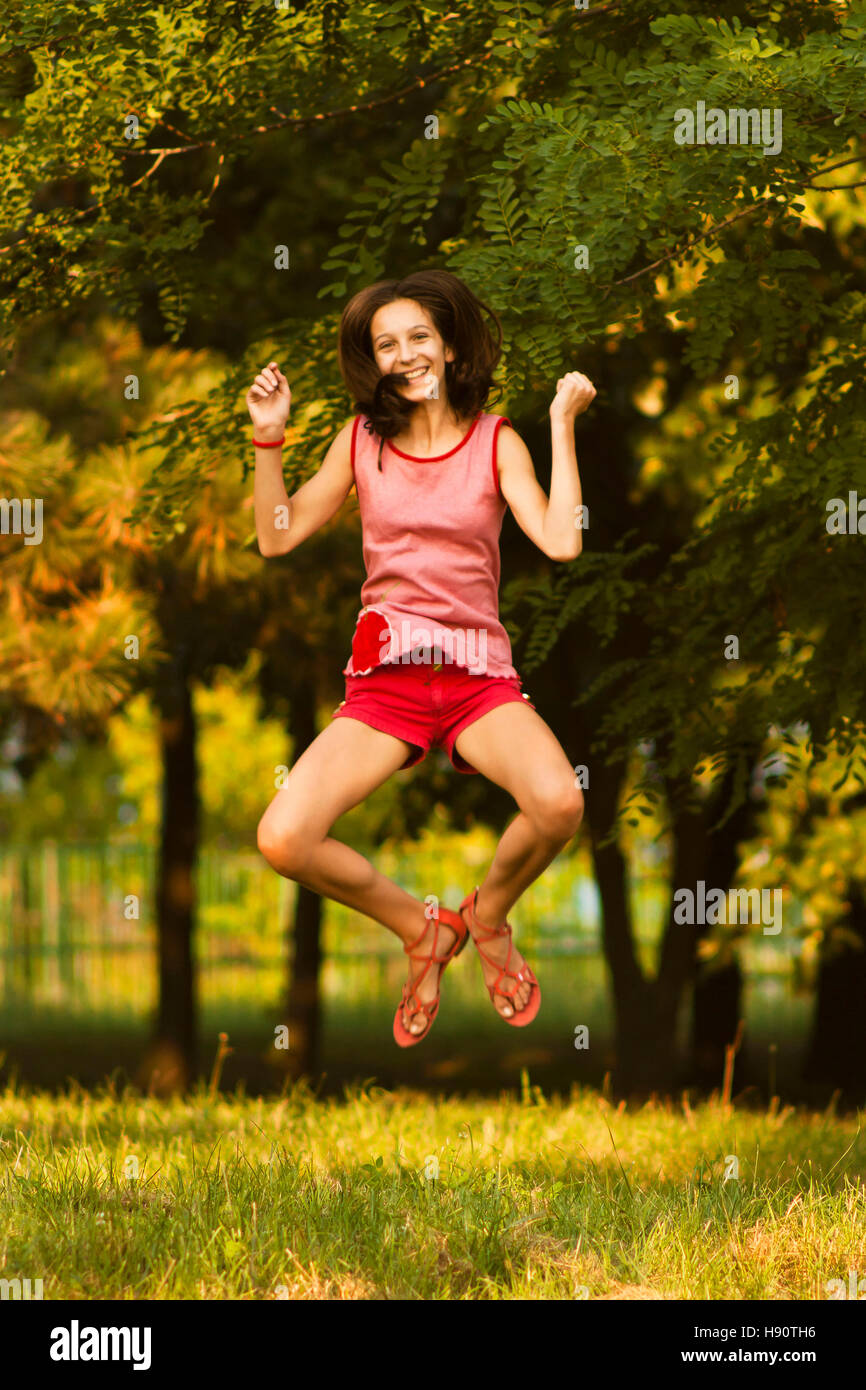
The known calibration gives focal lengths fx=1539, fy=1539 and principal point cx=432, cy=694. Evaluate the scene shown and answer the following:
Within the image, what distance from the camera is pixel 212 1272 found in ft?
11.3

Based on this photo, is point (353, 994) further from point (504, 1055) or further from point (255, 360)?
point (255, 360)

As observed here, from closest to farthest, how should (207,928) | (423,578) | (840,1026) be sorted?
(423,578), (840,1026), (207,928)

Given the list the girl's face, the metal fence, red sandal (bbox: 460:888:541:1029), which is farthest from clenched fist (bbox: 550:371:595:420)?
the metal fence

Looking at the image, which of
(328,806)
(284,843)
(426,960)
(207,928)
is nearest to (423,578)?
(328,806)

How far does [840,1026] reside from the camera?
1185 centimetres

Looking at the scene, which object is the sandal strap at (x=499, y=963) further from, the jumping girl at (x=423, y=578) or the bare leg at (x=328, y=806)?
the bare leg at (x=328, y=806)

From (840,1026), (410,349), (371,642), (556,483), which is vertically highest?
(410,349)

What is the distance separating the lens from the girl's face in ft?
12.4

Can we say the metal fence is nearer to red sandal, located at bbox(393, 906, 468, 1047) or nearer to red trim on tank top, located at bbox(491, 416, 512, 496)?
red sandal, located at bbox(393, 906, 468, 1047)

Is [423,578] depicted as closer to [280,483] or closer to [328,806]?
[280,483]

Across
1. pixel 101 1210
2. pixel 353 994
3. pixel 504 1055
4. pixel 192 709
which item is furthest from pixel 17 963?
pixel 101 1210

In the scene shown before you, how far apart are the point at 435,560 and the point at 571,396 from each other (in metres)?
0.50

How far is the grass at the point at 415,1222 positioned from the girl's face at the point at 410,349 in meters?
2.04

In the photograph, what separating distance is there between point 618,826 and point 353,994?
655 inches
